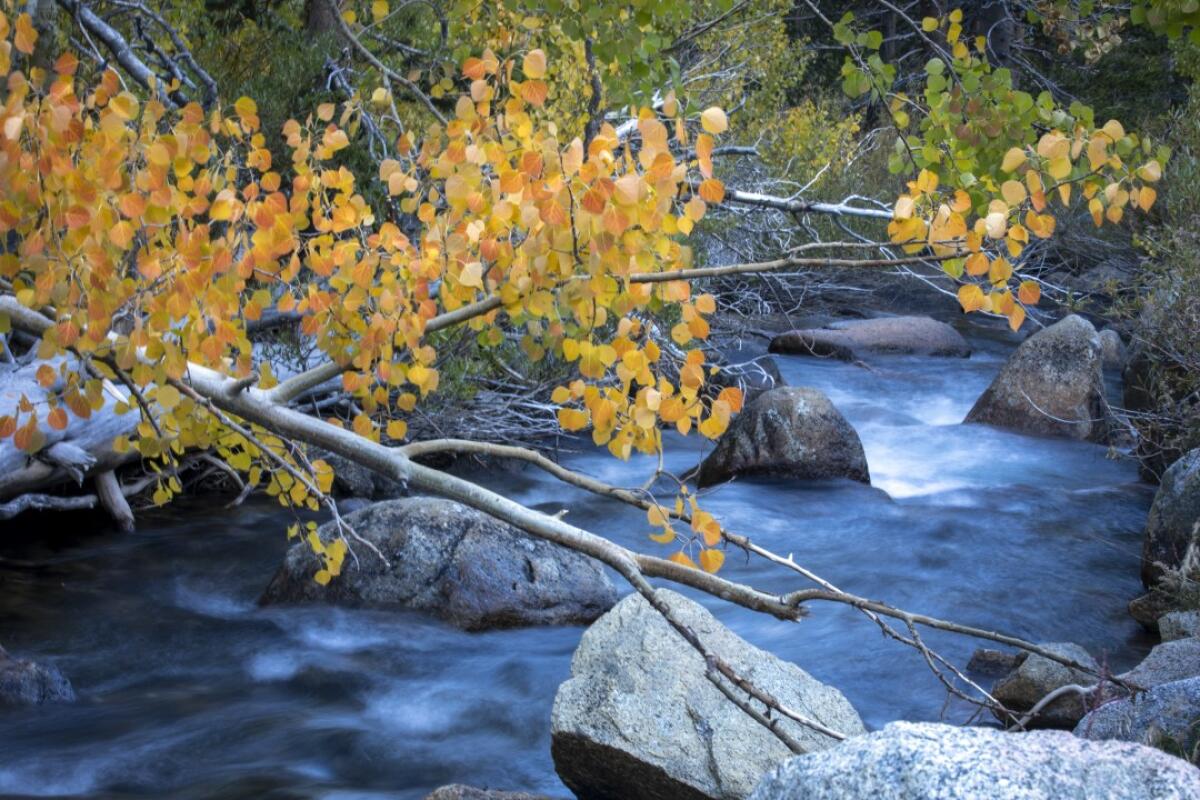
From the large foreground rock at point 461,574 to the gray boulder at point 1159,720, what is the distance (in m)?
3.42

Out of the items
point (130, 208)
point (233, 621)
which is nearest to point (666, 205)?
point (130, 208)

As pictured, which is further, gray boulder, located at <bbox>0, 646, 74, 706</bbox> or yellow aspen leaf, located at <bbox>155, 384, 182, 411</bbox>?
gray boulder, located at <bbox>0, 646, 74, 706</bbox>

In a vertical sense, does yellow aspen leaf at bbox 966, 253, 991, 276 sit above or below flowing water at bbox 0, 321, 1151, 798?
above

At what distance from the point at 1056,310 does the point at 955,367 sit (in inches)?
138

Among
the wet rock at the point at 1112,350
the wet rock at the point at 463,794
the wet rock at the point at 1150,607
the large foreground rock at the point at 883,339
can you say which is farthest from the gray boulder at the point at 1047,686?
the wet rock at the point at 1112,350

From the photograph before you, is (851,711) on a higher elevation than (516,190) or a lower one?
lower

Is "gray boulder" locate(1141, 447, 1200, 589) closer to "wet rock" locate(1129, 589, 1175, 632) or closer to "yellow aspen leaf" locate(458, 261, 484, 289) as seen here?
"wet rock" locate(1129, 589, 1175, 632)

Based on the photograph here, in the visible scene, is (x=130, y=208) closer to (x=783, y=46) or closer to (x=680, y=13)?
(x=680, y=13)

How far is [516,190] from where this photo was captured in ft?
9.07

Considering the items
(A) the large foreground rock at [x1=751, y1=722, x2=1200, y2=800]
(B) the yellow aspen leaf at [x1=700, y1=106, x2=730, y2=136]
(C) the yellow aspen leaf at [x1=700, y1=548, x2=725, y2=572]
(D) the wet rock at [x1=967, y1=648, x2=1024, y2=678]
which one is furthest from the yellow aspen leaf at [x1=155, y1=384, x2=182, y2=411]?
(D) the wet rock at [x1=967, y1=648, x2=1024, y2=678]

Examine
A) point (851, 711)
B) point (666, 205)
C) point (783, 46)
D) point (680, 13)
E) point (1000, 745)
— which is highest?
point (783, 46)

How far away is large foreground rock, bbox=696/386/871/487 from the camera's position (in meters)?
10.8

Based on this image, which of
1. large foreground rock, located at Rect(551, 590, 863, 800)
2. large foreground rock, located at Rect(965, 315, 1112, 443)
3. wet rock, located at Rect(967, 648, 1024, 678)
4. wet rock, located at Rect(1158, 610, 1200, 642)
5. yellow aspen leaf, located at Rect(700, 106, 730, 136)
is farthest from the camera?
large foreground rock, located at Rect(965, 315, 1112, 443)

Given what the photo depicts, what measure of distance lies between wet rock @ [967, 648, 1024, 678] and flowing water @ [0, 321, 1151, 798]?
0.24 metres
